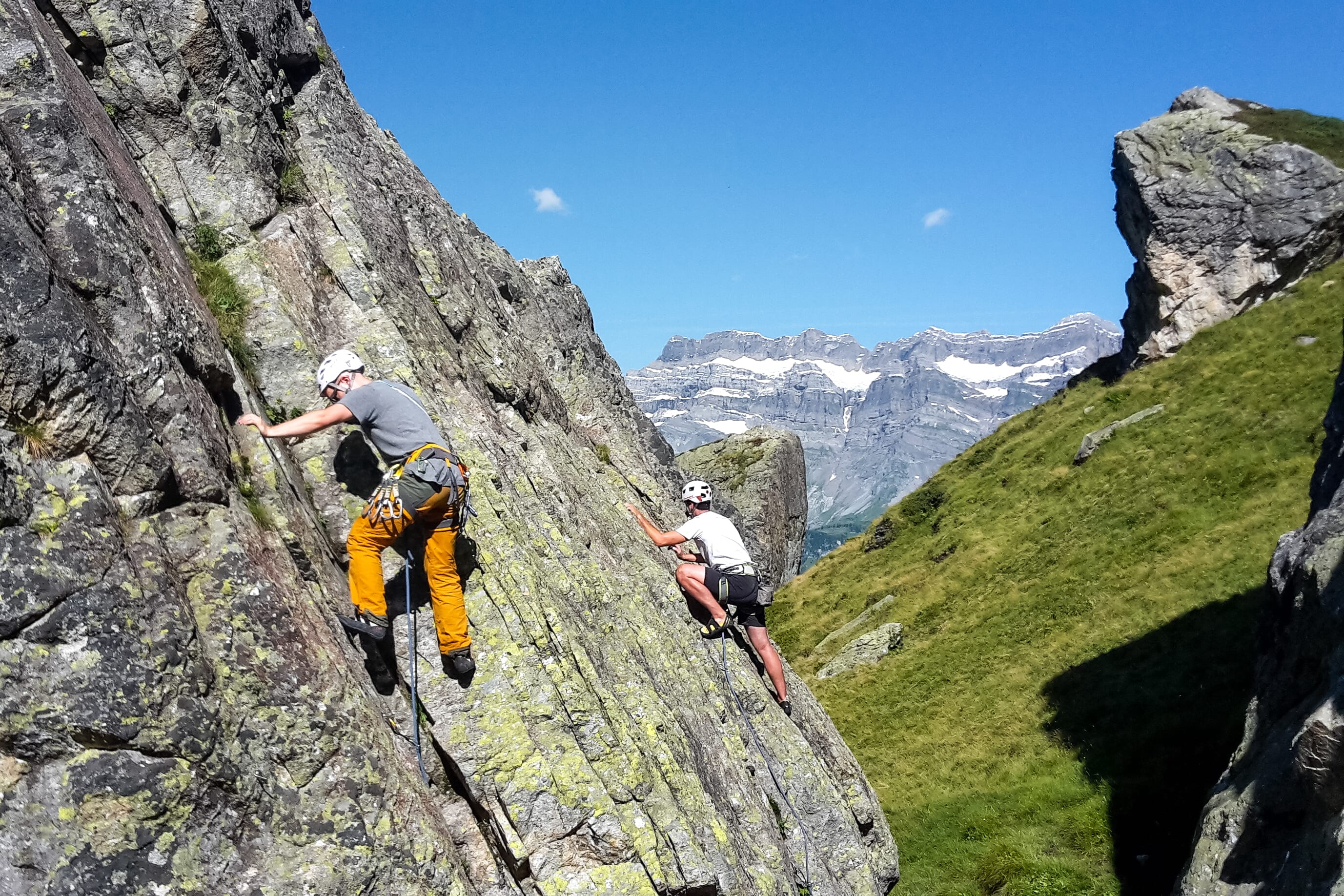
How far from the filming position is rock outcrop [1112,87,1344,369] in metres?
63.4

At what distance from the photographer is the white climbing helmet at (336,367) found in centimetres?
1212

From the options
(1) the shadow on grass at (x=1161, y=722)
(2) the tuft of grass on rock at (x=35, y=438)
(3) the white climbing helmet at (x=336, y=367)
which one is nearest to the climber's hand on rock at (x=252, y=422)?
(3) the white climbing helmet at (x=336, y=367)

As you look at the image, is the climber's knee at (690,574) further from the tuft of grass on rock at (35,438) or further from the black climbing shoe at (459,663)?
the tuft of grass on rock at (35,438)

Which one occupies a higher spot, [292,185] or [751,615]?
[292,185]

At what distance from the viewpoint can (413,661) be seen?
11445mm

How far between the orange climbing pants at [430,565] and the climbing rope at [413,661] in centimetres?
30

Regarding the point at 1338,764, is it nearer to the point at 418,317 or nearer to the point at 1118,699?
the point at 1118,699

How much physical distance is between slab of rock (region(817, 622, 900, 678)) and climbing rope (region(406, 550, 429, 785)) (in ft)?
103

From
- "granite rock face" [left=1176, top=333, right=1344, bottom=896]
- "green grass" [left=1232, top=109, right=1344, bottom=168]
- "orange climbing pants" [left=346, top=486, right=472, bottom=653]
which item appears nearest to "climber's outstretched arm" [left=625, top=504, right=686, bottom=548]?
"orange climbing pants" [left=346, top=486, right=472, bottom=653]

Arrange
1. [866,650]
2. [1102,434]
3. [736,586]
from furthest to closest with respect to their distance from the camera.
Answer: [1102,434] < [866,650] < [736,586]

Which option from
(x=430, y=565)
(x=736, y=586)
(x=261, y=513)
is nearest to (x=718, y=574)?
(x=736, y=586)

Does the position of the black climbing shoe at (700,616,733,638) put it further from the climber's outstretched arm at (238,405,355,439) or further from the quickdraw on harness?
the climber's outstretched arm at (238,405,355,439)

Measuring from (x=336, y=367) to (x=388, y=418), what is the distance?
1145mm

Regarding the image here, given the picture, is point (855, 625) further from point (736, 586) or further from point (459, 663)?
point (459, 663)
